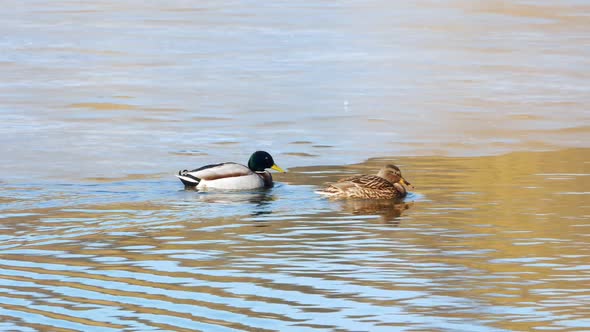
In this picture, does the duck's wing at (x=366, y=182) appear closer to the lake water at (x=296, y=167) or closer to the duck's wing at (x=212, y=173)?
the lake water at (x=296, y=167)

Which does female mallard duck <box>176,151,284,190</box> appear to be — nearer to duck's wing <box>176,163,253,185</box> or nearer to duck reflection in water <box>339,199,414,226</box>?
duck's wing <box>176,163,253,185</box>

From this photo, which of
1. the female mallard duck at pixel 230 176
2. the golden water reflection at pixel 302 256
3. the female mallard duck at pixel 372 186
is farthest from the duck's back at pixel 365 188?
the female mallard duck at pixel 230 176

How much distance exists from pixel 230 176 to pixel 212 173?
0.21 meters

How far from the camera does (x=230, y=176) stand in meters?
14.0

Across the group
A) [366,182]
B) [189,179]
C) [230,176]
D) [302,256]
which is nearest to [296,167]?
[230,176]

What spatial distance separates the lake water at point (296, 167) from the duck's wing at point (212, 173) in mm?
208

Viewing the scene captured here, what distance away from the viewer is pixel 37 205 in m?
12.6

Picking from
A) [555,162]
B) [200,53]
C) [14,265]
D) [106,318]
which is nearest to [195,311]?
[106,318]

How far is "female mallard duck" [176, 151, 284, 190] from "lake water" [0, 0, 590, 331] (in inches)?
8.1

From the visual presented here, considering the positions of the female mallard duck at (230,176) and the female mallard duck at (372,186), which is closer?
the female mallard duck at (372,186)

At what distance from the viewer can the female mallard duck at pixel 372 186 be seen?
42.7 ft

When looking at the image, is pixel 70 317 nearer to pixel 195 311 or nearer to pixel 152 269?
pixel 195 311

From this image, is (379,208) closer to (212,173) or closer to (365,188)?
(365,188)

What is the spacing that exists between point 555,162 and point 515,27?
47.2 feet
